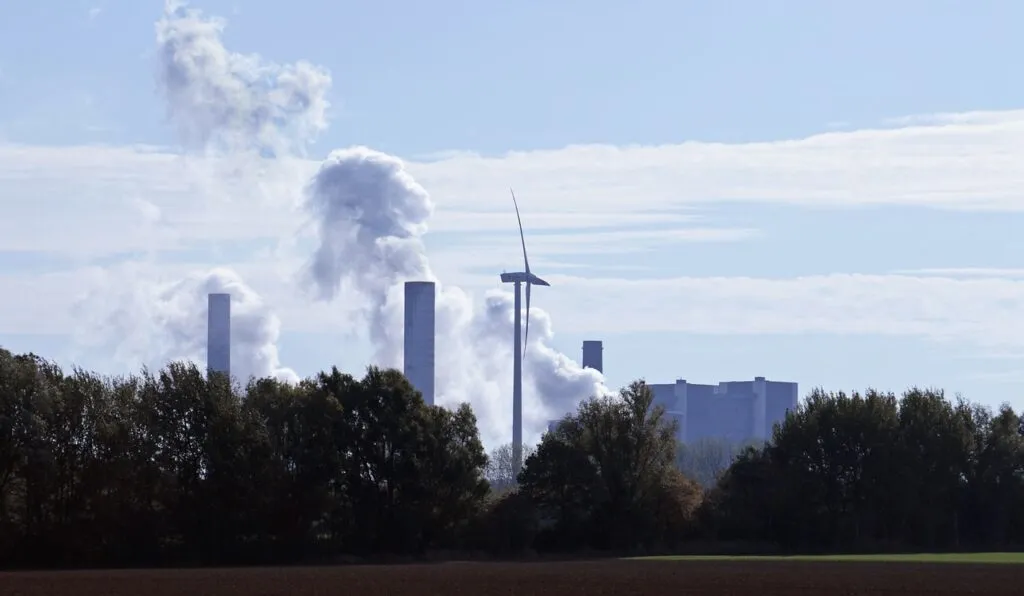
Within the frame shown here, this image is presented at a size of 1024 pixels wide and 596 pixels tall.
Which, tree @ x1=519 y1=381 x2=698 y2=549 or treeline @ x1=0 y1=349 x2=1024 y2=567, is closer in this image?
treeline @ x1=0 y1=349 x2=1024 y2=567

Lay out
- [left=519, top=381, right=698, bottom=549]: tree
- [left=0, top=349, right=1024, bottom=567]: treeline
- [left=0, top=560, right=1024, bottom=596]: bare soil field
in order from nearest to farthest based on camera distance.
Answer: [left=0, top=560, right=1024, bottom=596]: bare soil field < [left=0, top=349, right=1024, bottom=567]: treeline < [left=519, top=381, right=698, bottom=549]: tree

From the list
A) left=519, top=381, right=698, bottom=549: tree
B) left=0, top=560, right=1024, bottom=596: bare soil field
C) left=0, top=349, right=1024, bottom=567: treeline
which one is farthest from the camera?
left=519, top=381, right=698, bottom=549: tree

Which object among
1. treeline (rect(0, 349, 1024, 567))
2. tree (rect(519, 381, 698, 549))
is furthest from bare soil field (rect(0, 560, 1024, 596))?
tree (rect(519, 381, 698, 549))

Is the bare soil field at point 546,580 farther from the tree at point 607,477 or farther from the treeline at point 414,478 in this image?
the tree at point 607,477

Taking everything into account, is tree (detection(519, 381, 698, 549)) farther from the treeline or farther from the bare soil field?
the bare soil field

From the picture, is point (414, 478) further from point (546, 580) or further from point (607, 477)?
point (546, 580)

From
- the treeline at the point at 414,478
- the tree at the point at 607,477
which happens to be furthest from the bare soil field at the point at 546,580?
the tree at the point at 607,477
